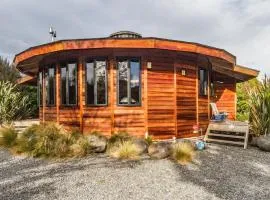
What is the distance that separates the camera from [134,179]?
16.6 ft

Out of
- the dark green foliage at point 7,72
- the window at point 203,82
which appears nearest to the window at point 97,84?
the window at point 203,82

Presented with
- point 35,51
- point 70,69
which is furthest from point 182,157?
point 35,51

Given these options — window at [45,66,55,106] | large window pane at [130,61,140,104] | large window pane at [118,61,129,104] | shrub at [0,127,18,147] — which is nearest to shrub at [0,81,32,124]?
window at [45,66,55,106]

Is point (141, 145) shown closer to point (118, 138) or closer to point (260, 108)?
point (118, 138)

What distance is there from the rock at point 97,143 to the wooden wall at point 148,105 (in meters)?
1.14

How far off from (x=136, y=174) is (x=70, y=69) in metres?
5.16

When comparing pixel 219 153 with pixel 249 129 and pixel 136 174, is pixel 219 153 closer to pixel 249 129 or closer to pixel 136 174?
pixel 249 129

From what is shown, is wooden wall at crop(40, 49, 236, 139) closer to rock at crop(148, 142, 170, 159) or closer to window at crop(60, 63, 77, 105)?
window at crop(60, 63, 77, 105)

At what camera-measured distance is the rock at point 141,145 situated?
7025 millimetres

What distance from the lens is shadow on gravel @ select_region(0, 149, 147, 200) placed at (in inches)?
173

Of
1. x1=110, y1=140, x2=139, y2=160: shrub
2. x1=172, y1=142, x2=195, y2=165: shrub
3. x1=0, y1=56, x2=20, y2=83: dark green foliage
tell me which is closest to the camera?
x1=172, y1=142, x2=195, y2=165: shrub

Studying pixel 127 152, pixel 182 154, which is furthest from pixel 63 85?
pixel 182 154

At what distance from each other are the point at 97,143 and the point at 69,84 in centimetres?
293

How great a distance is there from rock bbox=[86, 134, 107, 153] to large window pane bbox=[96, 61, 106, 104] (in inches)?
61.5
